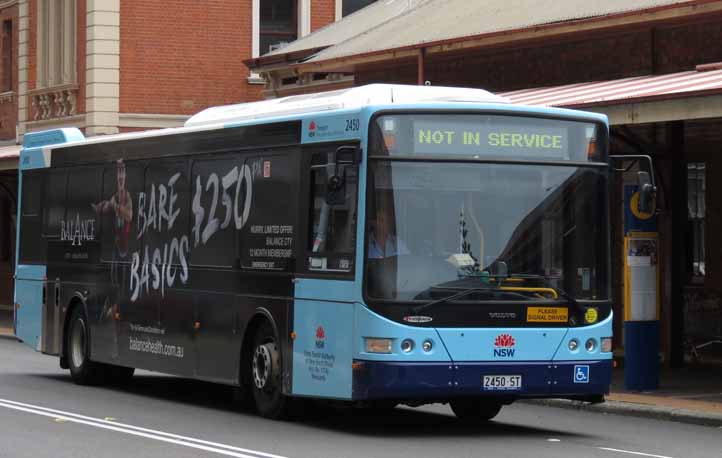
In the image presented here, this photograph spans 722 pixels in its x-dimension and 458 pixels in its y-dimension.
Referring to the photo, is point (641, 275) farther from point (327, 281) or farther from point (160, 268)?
point (160, 268)

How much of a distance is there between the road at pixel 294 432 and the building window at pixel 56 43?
2024cm

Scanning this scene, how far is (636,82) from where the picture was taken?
66.5 feet

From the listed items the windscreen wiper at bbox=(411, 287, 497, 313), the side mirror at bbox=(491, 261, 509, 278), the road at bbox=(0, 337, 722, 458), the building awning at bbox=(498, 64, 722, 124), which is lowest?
the road at bbox=(0, 337, 722, 458)

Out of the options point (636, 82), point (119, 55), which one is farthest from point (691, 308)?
point (119, 55)

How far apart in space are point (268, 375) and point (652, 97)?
548cm

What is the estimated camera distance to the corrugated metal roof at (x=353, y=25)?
102 feet

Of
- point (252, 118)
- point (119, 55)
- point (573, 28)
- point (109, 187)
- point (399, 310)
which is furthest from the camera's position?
point (119, 55)

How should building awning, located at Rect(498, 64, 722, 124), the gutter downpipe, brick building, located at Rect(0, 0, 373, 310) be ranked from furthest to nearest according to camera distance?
1. brick building, located at Rect(0, 0, 373, 310)
2. the gutter downpipe
3. building awning, located at Rect(498, 64, 722, 124)

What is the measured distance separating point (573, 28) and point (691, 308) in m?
4.45

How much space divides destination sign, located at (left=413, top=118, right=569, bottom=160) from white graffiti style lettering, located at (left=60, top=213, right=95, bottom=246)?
6.74 meters

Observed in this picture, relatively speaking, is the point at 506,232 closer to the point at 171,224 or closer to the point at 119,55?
the point at 171,224

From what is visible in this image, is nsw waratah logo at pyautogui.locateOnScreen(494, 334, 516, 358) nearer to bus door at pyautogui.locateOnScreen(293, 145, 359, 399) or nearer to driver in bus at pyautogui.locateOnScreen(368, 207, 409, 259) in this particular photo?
driver in bus at pyautogui.locateOnScreen(368, 207, 409, 259)

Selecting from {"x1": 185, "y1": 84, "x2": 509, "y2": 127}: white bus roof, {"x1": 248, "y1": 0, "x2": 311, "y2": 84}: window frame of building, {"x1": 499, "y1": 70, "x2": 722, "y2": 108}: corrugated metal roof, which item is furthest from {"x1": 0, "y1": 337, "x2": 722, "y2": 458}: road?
{"x1": 248, "y1": 0, "x2": 311, "y2": 84}: window frame of building

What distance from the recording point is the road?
1237 cm
